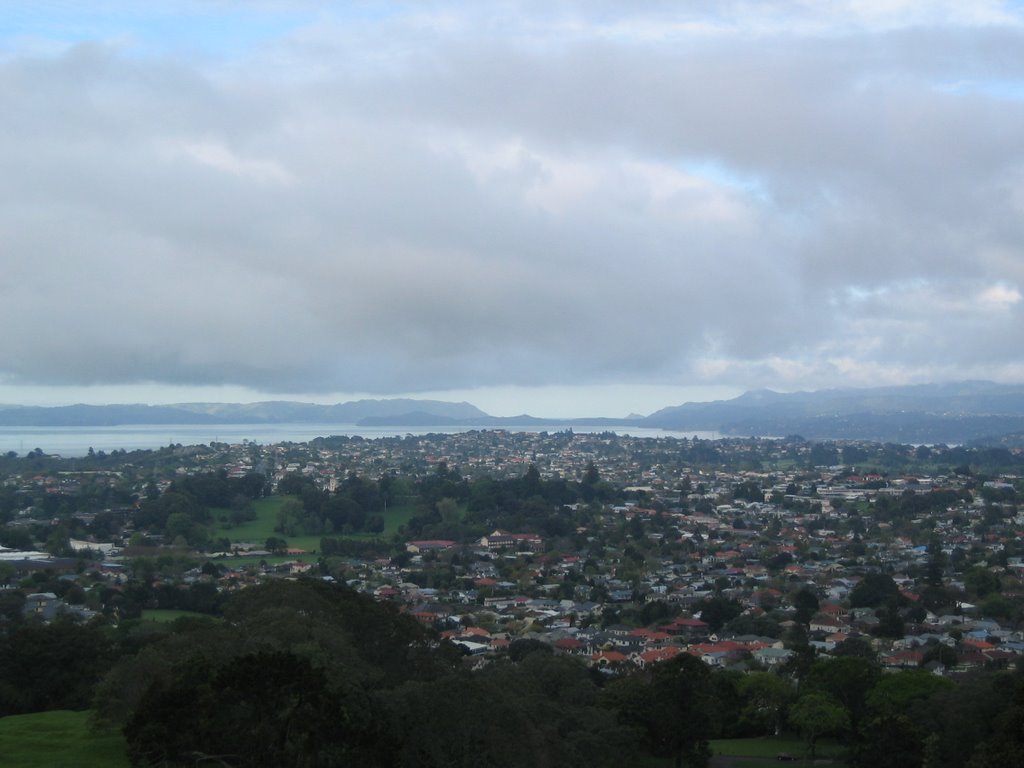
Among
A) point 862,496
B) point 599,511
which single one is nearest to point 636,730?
point 599,511

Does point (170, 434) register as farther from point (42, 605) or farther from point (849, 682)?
point (849, 682)

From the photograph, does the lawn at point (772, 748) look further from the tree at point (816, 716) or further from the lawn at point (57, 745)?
the lawn at point (57, 745)

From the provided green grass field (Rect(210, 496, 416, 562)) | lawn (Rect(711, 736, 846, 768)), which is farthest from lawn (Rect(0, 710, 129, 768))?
green grass field (Rect(210, 496, 416, 562))

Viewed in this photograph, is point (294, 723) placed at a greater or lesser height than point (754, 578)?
greater

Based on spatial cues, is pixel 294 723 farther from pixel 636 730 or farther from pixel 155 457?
pixel 155 457

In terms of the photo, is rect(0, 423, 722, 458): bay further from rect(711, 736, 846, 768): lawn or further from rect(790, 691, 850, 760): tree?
rect(790, 691, 850, 760): tree

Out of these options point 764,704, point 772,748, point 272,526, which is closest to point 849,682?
point 764,704
